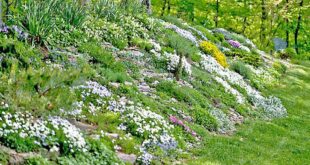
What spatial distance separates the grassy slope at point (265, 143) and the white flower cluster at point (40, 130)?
275 centimetres

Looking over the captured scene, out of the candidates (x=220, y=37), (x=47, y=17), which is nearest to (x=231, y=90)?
(x=47, y=17)

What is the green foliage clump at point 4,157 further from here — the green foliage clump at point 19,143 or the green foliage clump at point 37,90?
the green foliage clump at point 37,90

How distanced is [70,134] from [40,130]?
1.60 feet

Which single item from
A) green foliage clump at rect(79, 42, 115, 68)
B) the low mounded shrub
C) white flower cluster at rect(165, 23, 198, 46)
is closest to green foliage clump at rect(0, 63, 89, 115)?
green foliage clump at rect(79, 42, 115, 68)

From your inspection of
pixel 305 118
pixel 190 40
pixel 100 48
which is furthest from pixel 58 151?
pixel 190 40

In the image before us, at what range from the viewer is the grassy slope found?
9.89 meters

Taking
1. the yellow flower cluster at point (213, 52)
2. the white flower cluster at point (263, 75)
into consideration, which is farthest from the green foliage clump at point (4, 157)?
the white flower cluster at point (263, 75)

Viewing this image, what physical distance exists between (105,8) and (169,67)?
4091 millimetres

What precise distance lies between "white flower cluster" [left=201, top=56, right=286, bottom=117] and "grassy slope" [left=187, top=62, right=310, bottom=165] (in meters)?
0.62

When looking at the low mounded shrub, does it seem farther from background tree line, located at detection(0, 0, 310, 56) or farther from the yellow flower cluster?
background tree line, located at detection(0, 0, 310, 56)

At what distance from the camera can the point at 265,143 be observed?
1195cm

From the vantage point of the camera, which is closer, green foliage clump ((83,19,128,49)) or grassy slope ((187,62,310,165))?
grassy slope ((187,62,310,165))

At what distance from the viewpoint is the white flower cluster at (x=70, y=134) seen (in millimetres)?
6817

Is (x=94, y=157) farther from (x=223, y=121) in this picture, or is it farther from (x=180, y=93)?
(x=223, y=121)
